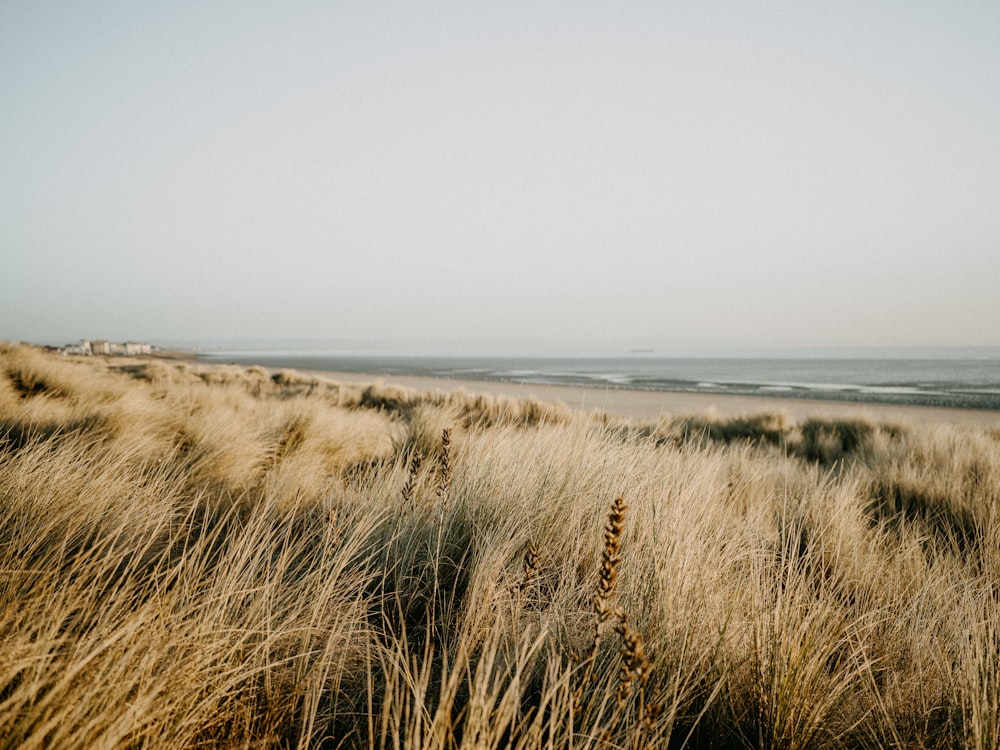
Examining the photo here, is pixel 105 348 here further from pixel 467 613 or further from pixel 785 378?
pixel 467 613

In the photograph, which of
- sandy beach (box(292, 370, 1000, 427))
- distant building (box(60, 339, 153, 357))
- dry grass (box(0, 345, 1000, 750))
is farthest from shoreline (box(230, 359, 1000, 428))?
distant building (box(60, 339, 153, 357))

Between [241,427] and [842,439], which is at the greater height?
[241,427]

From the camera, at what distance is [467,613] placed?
5.51 feet

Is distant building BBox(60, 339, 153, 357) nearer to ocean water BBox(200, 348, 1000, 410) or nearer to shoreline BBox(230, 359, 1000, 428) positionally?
ocean water BBox(200, 348, 1000, 410)

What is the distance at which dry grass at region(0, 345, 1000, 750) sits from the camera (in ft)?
3.75

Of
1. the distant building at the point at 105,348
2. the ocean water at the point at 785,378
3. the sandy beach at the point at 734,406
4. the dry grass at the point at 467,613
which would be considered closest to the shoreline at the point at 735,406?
the sandy beach at the point at 734,406

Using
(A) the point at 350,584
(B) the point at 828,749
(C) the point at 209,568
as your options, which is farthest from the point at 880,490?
(C) the point at 209,568

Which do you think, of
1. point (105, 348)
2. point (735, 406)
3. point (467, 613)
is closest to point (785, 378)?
point (735, 406)

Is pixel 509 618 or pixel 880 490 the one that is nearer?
pixel 509 618

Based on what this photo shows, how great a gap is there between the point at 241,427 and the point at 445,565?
12.3 feet

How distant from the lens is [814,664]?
1650 mm

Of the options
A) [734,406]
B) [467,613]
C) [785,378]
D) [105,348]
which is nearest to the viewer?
[467,613]

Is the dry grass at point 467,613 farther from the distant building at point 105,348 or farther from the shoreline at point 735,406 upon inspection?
the distant building at point 105,348

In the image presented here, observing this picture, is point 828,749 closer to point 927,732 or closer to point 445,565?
point 927,732
